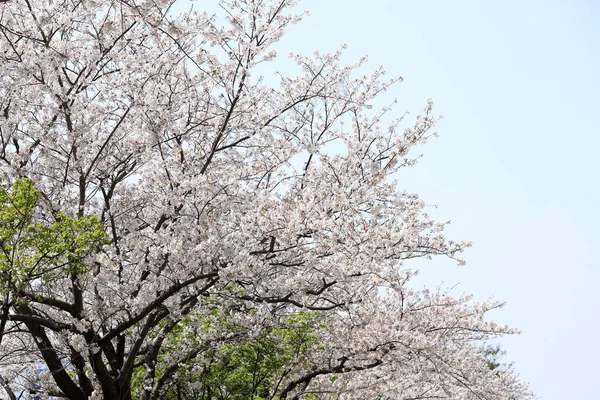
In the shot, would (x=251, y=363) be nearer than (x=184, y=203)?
No

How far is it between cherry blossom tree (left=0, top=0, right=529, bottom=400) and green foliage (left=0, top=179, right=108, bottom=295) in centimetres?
4

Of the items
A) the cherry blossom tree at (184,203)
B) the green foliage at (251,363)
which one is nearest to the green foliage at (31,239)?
the cherry blossom tree at (184,203)

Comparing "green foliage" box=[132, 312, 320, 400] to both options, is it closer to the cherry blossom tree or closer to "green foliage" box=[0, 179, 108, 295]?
the cherry blossom tree

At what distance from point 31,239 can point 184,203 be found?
1772 mm

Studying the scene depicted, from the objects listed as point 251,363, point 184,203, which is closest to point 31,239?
point 184,203

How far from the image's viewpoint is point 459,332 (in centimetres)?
1101

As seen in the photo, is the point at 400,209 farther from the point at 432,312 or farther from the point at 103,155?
the point at 103,155

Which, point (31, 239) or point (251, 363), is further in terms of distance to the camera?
point (251, 363)

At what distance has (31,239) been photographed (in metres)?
6.81

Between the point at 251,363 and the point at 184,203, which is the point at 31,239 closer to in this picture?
the point at 184,203

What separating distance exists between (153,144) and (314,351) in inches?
170

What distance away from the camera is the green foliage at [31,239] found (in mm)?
6742

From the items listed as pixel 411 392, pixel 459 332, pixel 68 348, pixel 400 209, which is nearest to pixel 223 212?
pixel 400 209

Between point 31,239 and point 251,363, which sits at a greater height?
point 31,239
